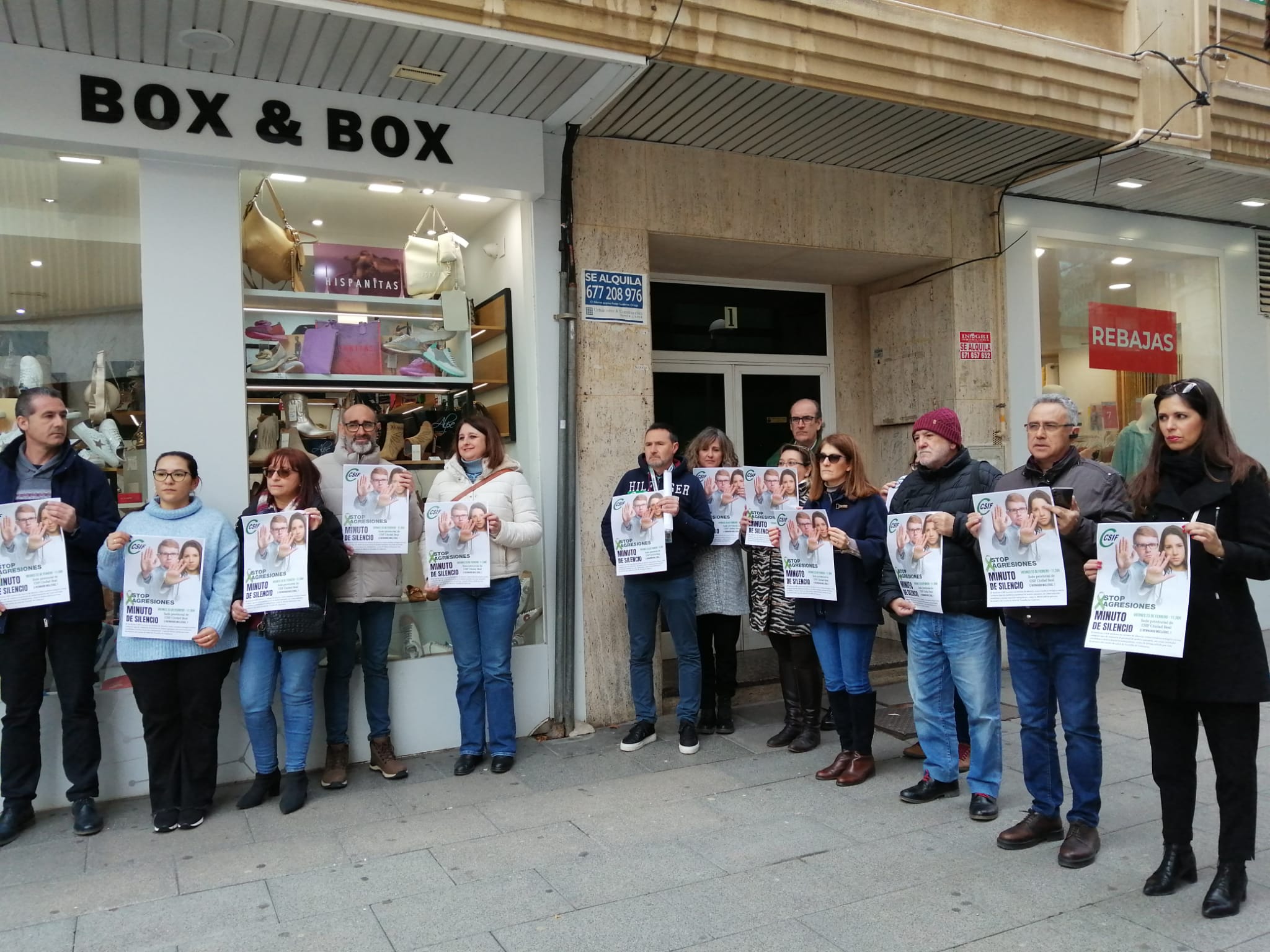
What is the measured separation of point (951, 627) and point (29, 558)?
4.33 metres

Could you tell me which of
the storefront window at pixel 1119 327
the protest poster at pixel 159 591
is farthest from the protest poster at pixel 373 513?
the storefront window at pixel 1119 327

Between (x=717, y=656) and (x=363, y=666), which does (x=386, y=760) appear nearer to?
(x=363, y=666)

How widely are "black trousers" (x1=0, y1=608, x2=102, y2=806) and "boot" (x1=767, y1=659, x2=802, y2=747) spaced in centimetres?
370

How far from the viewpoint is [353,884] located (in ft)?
13.1

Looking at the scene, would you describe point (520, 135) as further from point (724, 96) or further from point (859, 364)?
point (859, 364)

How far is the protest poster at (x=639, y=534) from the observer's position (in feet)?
18.0

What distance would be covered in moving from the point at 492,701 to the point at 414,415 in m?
2.07

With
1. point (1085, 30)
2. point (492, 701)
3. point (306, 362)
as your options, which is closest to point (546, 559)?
point (492, 701)

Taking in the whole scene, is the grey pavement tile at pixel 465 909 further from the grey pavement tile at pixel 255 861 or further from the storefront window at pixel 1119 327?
the storefront window at pixel 1119 327

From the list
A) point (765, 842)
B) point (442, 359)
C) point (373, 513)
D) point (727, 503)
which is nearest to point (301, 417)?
point (442, 359)

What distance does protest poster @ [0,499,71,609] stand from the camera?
14.4 feet

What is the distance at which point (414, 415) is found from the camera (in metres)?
6.46

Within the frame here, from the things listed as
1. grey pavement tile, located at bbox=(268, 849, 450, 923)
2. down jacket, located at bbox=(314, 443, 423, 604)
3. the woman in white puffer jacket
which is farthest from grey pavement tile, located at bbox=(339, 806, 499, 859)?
down jacket, located at bbox=(314, 443, 423, 604)

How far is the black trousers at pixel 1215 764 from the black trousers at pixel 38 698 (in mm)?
4804
